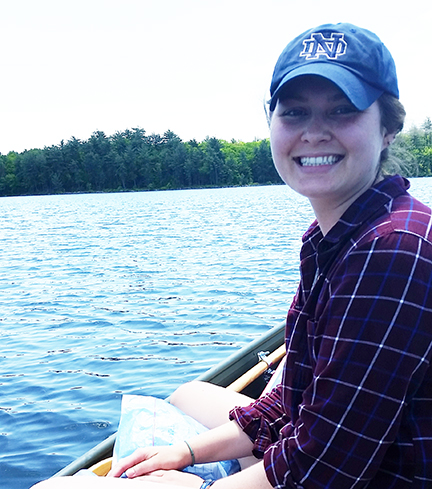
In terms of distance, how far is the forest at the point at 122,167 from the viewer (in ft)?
282

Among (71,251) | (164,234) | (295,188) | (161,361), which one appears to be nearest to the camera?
(295,188)

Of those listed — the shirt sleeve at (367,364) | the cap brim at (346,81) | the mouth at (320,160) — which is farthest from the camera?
the mouth at (320,160)

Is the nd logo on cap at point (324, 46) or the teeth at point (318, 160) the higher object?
the nd logo on cap at point (324, 46)

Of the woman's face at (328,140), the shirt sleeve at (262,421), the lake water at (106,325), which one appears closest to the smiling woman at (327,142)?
the woman's face at (328,140)

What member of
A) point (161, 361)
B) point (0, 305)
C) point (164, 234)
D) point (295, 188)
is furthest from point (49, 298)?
point (164, 234)

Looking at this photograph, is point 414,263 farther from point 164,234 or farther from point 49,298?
point 164,234

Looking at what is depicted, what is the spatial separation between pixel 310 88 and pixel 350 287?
53 cm

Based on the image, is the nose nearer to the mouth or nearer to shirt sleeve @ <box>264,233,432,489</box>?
the mouth

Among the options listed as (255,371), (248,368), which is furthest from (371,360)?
(248,368)

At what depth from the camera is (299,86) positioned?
143cm

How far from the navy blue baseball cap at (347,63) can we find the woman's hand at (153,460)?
3.88ft

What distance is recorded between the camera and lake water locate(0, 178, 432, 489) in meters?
4.89

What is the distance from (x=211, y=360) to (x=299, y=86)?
17.9 ft

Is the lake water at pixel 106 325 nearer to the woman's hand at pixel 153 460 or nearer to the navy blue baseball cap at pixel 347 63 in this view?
the woman's hand at pixel 153 460
